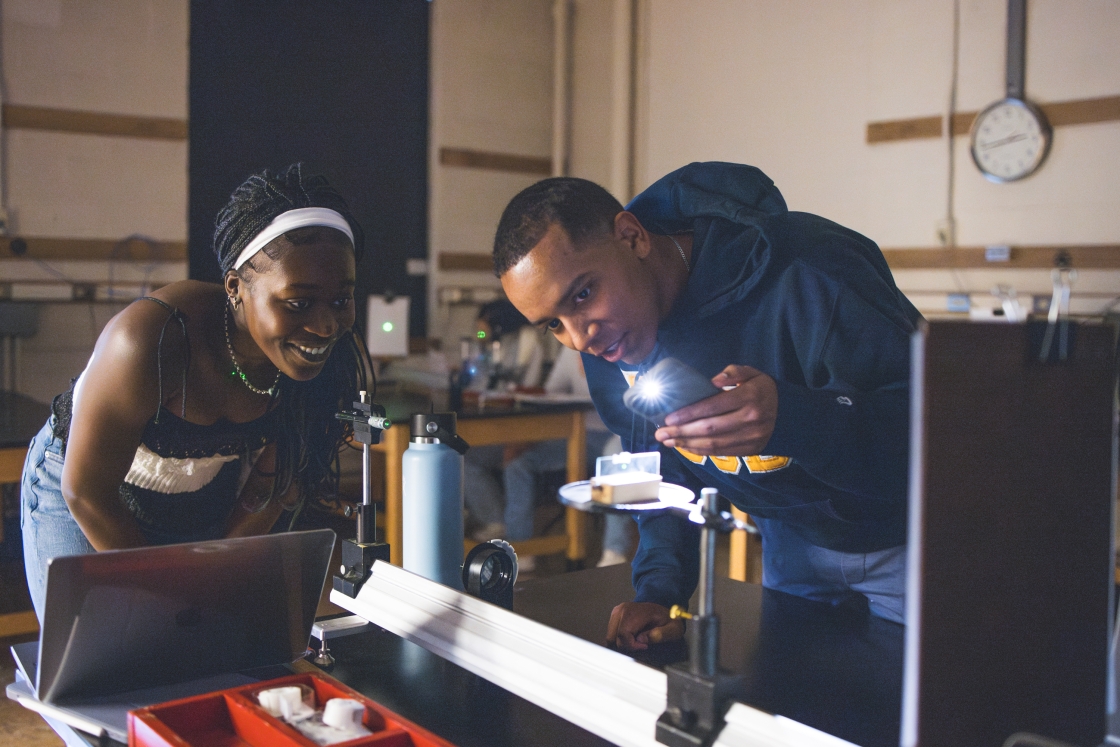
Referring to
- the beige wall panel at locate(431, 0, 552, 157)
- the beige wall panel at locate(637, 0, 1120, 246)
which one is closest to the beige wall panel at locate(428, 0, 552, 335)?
the beige wall panel at locate(431, 0, 552, 157)

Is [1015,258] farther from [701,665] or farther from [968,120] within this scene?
[701,665]

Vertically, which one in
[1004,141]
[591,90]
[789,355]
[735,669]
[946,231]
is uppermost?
[591,90]

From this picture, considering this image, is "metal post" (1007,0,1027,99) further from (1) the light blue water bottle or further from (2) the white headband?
(1) the light blue water bottle

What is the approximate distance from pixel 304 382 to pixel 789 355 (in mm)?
814

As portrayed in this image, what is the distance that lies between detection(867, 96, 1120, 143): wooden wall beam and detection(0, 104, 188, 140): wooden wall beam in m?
3.38

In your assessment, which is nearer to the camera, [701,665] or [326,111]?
[701,665]

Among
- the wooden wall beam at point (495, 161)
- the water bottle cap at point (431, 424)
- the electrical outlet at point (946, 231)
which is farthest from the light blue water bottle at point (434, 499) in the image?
the wooden wall beam at point (495, 161)

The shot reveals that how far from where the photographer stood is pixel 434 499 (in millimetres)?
1265

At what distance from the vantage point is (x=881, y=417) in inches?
45.5

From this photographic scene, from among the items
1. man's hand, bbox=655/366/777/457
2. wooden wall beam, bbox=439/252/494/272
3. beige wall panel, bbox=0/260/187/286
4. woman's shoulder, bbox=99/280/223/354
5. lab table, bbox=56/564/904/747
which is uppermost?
wooden wall beam, bbox=439/252/494/272

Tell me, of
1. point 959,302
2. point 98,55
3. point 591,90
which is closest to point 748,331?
point 959,302

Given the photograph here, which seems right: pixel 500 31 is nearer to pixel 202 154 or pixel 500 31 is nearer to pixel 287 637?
pixel 202 154

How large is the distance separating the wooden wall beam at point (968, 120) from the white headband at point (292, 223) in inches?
138

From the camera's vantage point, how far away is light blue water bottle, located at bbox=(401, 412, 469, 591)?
4.13 ft
